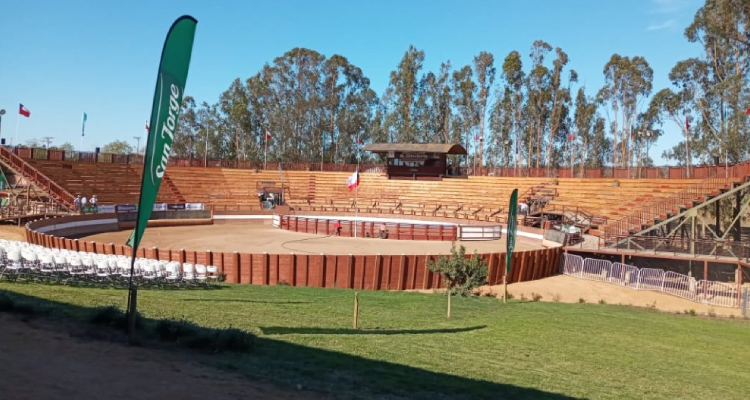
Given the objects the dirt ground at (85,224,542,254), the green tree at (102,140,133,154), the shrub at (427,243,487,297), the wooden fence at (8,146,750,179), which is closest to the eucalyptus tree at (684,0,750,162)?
the wooden fence at (8,146,750,179)

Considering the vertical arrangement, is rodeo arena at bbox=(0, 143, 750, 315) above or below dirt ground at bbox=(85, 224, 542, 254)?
above

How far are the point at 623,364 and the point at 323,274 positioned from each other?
42.6 feet

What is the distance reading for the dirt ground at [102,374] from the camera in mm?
6645

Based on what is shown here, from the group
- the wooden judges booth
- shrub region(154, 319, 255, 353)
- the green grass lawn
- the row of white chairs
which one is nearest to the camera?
the green grass lawn

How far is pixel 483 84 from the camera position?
9006 cm

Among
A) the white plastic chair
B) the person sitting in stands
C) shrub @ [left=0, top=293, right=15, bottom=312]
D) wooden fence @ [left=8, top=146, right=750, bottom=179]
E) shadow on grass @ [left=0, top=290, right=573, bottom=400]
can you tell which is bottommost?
the person sitting in stands

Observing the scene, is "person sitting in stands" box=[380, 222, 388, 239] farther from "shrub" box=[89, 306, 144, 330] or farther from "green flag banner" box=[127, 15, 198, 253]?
"green flag banner" box=[127, 15, 198, 253]

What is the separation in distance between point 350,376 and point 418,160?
55556 mm

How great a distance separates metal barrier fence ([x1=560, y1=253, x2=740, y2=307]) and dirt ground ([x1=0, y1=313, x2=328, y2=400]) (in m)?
23.1

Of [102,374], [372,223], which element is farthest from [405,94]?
[102,374]

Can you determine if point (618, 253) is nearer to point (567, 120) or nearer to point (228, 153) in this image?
point (567, 120)

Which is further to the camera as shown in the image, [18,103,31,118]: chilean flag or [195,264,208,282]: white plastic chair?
[18,103,31,118]: chilean flag

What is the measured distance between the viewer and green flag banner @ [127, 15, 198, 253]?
9.00 metres

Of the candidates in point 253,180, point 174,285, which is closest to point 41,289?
point 174,285
